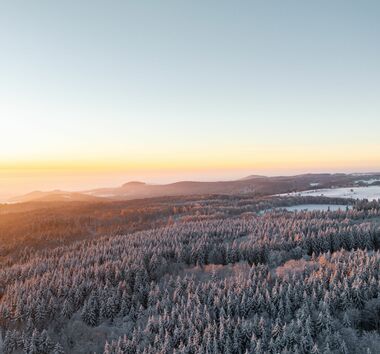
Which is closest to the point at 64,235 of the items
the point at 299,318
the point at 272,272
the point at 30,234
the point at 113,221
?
the point at 30,234

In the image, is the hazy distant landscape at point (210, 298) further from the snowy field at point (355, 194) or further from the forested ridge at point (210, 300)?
the snowy field at point (355, 194)

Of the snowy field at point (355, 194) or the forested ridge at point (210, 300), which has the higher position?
the snowy field at point (355, 194)

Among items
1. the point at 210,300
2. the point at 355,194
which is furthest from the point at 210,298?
the point at 355,194

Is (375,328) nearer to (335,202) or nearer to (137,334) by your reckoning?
(137,334)

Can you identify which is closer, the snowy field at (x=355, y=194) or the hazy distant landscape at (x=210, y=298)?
the hazy distant landscape at (x=210, y=298)

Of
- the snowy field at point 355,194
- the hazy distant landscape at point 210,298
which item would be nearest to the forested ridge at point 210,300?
the hazy distant landscape at point 210,298

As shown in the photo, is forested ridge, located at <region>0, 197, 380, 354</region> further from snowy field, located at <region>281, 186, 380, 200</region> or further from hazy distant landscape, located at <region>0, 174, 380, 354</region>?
snowy field, located at <region>281, 186, 380, 200</region>

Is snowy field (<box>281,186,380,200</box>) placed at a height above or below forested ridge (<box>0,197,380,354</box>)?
above

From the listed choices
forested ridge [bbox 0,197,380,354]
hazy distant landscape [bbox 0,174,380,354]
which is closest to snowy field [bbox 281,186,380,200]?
hazy distant landscape [bbox 0,174,380,354]
